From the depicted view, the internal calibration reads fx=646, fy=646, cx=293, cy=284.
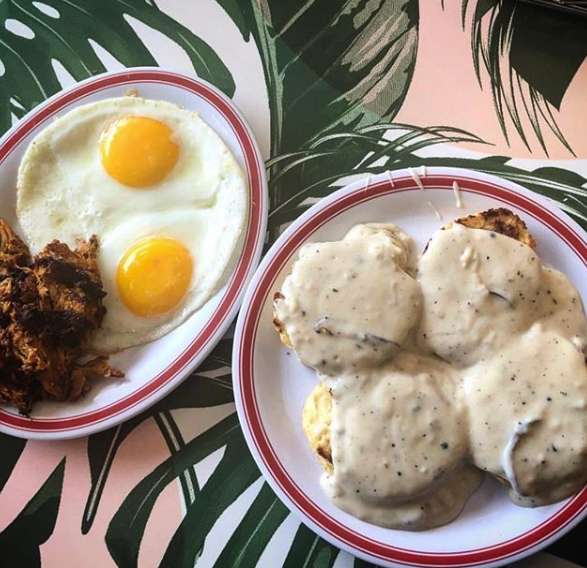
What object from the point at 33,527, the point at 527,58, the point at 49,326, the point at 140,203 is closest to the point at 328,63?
the point at 527,58

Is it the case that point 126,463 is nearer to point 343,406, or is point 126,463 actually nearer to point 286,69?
point 343,406

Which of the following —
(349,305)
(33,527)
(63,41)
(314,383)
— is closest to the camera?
(349,305)

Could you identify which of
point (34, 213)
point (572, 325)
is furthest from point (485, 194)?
point (34, 213)

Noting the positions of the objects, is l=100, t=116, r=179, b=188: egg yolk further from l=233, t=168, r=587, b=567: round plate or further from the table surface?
l=233, t=168, r=587, b=567: round plate

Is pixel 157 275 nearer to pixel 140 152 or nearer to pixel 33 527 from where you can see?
pixel 140 152

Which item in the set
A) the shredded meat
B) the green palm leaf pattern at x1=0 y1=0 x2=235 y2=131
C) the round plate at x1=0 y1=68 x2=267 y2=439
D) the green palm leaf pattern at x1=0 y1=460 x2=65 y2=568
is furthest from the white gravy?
the green palm leaf pattern at x1=0 y1=0 x2=235 y2=131

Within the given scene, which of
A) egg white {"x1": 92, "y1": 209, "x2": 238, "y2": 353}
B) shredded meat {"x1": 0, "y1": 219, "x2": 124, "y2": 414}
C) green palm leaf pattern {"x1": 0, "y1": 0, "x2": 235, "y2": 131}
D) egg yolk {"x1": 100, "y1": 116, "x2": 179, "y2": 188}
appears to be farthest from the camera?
green palm leaf pattern {"x1": 0, "y1": 0, "x2": 235, "y2": 131}

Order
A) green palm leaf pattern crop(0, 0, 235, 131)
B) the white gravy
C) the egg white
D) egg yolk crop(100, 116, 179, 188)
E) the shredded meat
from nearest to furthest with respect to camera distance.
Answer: the white gravy, the shredded meat, the egg white, egg yolk crop(100, 116, 179, 188), green palm leaf pattern crop(0, 0, 235, 131)
